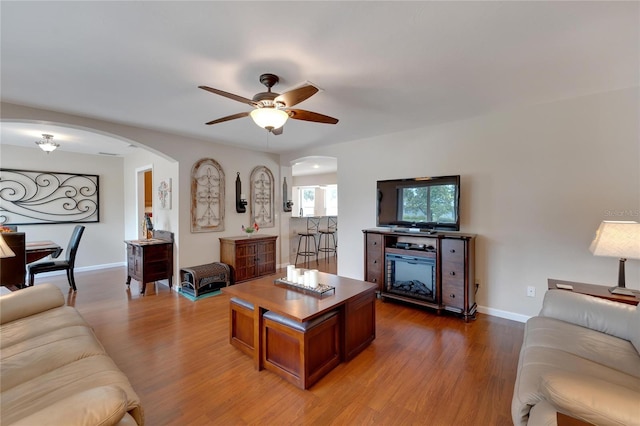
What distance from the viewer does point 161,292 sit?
4.32m

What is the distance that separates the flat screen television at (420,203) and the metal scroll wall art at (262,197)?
2.55 meters

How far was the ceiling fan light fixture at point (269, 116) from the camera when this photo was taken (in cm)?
218

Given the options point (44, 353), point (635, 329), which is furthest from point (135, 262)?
point (635, 329)

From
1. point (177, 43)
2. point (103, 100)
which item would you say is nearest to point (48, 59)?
point (103, 100)

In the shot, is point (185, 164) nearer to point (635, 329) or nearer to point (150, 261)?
point (150, 261)

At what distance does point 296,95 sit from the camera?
2061 mm

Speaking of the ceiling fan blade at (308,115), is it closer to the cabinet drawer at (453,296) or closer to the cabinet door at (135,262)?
the cabinet drawer at (453,296)

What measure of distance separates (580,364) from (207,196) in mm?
4800

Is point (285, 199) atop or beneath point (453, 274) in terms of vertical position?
atop

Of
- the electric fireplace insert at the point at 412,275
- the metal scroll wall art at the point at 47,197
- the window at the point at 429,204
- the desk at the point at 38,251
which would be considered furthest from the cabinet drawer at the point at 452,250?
the metal scroll wall art at the point at 47,197

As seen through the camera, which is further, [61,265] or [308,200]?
[308,200]

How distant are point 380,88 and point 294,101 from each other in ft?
3.19

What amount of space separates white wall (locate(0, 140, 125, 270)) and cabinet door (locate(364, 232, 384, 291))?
566 centimetres

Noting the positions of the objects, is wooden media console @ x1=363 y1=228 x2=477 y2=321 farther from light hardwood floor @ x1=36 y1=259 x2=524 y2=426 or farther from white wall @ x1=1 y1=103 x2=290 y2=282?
white wall @ x1=1 y1=103 x2=290 y2=282
